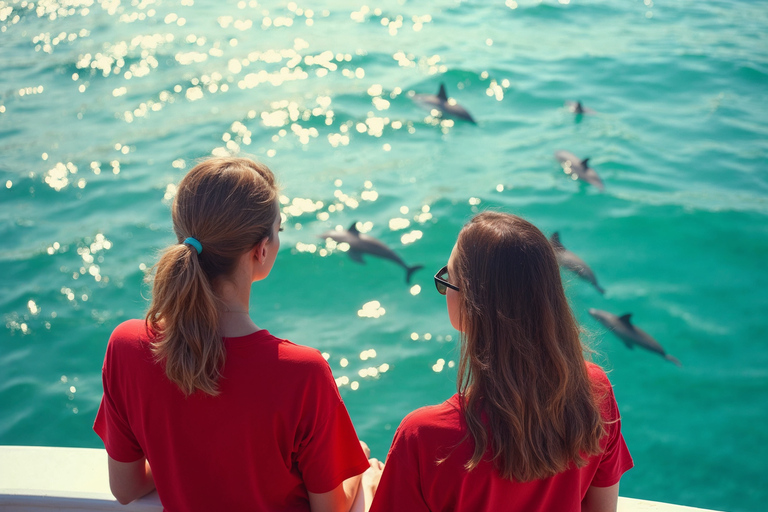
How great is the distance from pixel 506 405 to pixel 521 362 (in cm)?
14

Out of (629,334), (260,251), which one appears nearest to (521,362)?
(260,251)

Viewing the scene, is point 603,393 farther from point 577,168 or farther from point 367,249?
point 577,168

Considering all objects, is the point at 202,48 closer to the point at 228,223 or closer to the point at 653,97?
the point at 653,97

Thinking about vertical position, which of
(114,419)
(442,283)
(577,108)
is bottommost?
(577,108)

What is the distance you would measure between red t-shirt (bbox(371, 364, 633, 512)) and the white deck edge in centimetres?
A: 90

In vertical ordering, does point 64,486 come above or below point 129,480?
below

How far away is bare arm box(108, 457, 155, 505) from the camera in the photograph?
7.89ft

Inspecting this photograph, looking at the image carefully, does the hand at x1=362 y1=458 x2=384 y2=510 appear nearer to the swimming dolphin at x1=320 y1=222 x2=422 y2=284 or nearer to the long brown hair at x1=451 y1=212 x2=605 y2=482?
the long brown hair at x1=451 y1=212 x2=605 y2=482

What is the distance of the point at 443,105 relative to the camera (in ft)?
30.9

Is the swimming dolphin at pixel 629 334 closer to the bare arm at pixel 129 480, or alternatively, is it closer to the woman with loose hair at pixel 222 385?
the woman with loose hair at pixel 222 385

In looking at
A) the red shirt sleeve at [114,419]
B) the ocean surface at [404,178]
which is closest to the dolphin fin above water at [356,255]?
the ocean surface at [404,178]

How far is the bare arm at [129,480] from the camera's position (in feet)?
7.89

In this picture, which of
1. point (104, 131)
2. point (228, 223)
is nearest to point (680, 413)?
point (228, 223)

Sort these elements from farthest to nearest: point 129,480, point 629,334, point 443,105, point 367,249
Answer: point 443,105
point 367,249
point 629,334
point 129,480
